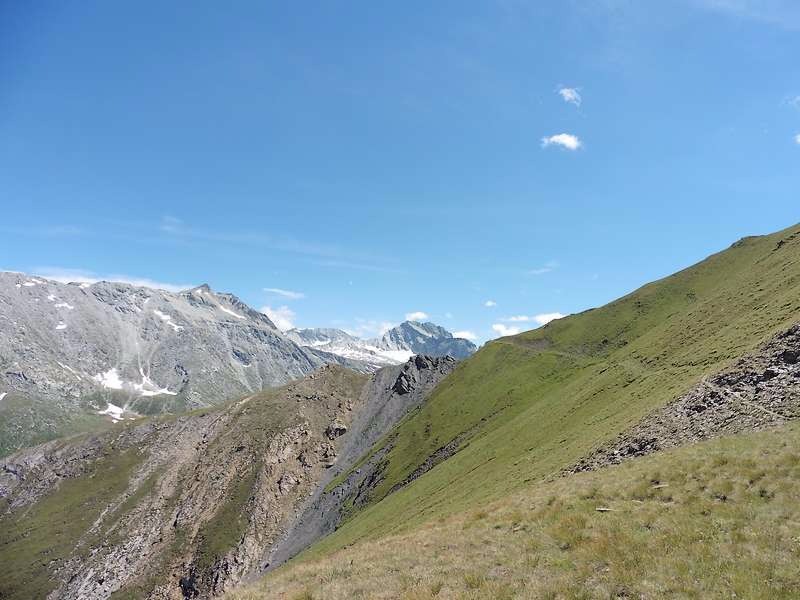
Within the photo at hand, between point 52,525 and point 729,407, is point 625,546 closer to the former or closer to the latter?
point 729,407

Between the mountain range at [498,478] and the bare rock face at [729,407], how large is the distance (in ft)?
0.66

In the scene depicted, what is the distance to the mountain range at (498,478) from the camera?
17.8 m

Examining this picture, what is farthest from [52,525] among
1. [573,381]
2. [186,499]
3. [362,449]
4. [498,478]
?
[573,381]

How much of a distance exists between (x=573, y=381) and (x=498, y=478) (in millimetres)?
49859

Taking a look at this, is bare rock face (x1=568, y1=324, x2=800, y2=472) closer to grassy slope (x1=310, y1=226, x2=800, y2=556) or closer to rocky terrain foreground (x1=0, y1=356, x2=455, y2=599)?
grassy slope (x1=310, y1=226, x2=800, y2=556)

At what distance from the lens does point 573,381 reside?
98.9 metres


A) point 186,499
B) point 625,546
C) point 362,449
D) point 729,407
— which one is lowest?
point 186,499

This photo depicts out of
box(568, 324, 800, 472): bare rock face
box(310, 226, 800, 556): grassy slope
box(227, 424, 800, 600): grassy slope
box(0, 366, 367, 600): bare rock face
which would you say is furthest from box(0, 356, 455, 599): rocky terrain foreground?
box(227, 424, 800, 600): grassy slope

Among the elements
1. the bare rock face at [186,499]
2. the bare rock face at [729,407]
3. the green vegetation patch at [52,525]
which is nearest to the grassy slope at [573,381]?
the bare rock face at [729,407]

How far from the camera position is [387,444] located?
13812 centimetres

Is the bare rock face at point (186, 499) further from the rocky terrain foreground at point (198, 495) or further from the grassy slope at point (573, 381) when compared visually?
the grassy slope at point (573, 381)

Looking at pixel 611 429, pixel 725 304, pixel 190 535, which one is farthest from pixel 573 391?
pixel 190 535

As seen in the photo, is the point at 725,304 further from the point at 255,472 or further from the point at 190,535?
the point at 190,535

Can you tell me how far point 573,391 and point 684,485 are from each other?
6470 cm
